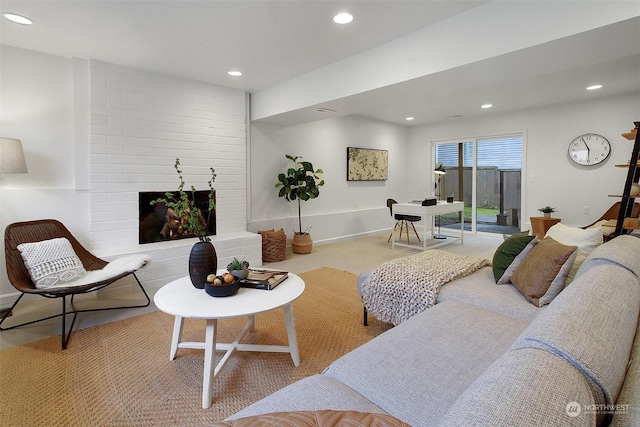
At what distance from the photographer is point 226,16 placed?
2.54 m

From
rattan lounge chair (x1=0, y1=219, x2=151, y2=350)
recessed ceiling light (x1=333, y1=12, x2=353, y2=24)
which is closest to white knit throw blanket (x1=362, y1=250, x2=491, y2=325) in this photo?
recessed ceiling light (x1=333, y1=12, x2=353, y2=24)

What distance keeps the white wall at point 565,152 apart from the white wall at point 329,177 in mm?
1902

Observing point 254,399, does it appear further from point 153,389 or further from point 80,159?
point 80,159

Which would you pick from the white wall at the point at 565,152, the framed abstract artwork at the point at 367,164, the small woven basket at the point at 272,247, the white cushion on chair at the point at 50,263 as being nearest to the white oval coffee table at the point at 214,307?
the white cushion on chair at the point at 50,263

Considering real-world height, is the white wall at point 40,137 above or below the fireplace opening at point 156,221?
above

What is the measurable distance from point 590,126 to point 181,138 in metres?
6.16

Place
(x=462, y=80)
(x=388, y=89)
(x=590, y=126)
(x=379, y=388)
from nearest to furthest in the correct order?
1. (x=379, y=388)
2. (x=462, y=80)
3. (x=388, y=89)
4. (x=590, y=126)

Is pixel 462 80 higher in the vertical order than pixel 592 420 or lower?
higher

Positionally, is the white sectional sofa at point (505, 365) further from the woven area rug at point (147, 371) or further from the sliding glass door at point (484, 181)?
the sliding glass door at point (484, 181)

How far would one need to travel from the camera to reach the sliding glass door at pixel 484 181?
6.33m

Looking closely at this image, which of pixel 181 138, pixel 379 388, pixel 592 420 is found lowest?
pixel 379 388

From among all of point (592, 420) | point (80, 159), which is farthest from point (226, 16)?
point (592, 420)

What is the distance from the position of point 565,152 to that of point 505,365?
6.20m

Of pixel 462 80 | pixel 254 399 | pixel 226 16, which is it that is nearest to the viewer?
pixel 254 399
